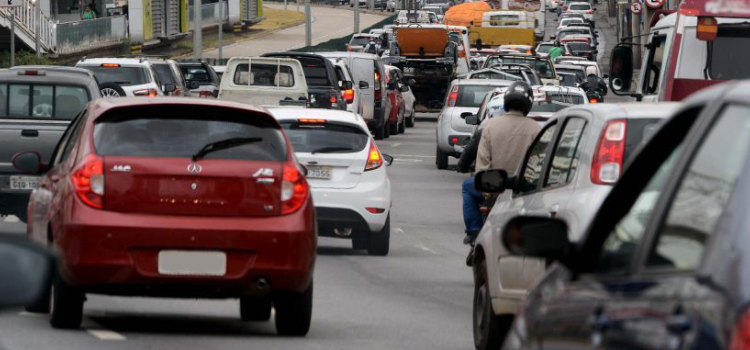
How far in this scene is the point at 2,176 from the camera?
55.3 ft

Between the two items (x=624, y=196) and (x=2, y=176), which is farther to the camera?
(x=2, y=176)

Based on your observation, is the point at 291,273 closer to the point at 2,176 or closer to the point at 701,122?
the point at 701,122

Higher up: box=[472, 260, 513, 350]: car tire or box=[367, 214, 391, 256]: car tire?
box=[472, 260, 513, 350]: car tire

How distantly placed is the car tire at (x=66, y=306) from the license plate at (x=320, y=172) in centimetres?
602

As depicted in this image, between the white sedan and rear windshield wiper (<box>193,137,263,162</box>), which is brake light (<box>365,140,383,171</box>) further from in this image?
rear windshield wiper (<box>193,137,263,162</box>)

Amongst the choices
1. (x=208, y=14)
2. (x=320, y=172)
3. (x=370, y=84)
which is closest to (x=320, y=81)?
(x=370, y=84)

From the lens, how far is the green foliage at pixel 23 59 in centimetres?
5598

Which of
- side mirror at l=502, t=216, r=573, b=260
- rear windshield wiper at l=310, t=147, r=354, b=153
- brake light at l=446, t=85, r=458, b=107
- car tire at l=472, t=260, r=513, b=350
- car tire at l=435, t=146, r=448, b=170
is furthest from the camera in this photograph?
brake light at l=446, t=85, r=458, b=107

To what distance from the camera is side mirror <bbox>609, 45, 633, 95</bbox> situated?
66.2 feet

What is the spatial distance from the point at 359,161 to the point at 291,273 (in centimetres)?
651

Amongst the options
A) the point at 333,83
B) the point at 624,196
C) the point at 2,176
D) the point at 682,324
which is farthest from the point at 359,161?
the point at 333,83

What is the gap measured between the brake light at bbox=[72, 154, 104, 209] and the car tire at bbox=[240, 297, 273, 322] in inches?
68.5

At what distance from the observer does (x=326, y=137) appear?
16.6 m


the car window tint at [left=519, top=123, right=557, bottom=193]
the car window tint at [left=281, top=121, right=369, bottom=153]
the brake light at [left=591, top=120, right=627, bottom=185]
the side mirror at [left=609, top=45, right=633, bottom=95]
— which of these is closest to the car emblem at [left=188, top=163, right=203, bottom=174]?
the car window tint at [left=519, top=123, right=557, bottom=193]
